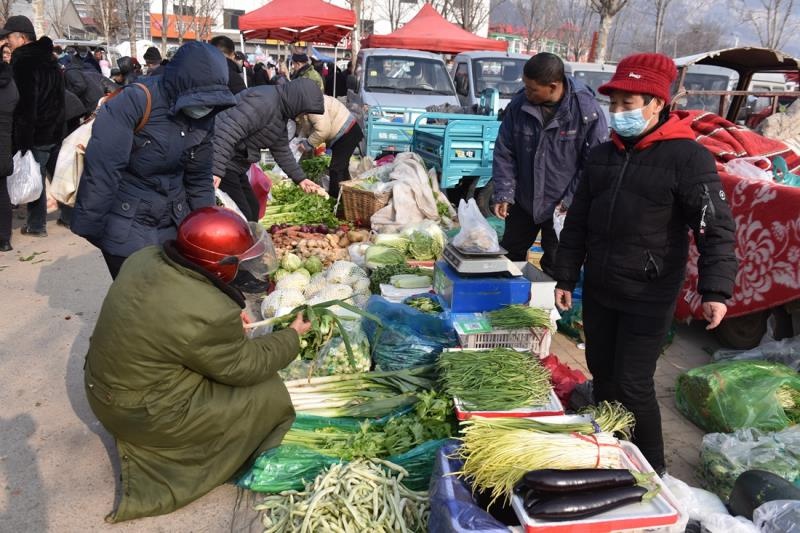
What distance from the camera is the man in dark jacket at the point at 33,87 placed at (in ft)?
21.0

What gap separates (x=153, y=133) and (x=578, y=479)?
280cm

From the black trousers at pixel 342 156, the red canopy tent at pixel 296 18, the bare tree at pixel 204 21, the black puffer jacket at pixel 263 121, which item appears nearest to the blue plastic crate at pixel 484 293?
the black puffer jacket at pixel 263 121

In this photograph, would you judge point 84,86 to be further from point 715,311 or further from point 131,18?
point 131,18

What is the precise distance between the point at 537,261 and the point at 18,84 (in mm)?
5696

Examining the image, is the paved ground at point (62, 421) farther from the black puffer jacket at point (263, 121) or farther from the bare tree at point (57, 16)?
the bare tree at point (57, 16)

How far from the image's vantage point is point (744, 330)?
4.66 m

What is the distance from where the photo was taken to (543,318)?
12.1ft

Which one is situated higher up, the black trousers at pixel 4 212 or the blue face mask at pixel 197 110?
the blue face mask at pixel 197 110

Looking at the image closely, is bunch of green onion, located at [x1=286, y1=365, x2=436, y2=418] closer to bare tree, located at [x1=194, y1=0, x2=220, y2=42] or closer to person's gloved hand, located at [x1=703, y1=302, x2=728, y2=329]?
person's gloved hand, located at [x1=703, y1=302, x2=728, y2=329]

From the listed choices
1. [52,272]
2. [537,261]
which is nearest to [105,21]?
[52,272]

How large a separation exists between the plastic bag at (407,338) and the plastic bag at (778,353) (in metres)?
2.14

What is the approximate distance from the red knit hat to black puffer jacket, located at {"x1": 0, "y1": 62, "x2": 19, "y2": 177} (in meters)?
5.99

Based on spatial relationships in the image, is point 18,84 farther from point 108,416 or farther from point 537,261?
point 537,261

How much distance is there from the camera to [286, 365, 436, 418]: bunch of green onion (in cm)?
342
